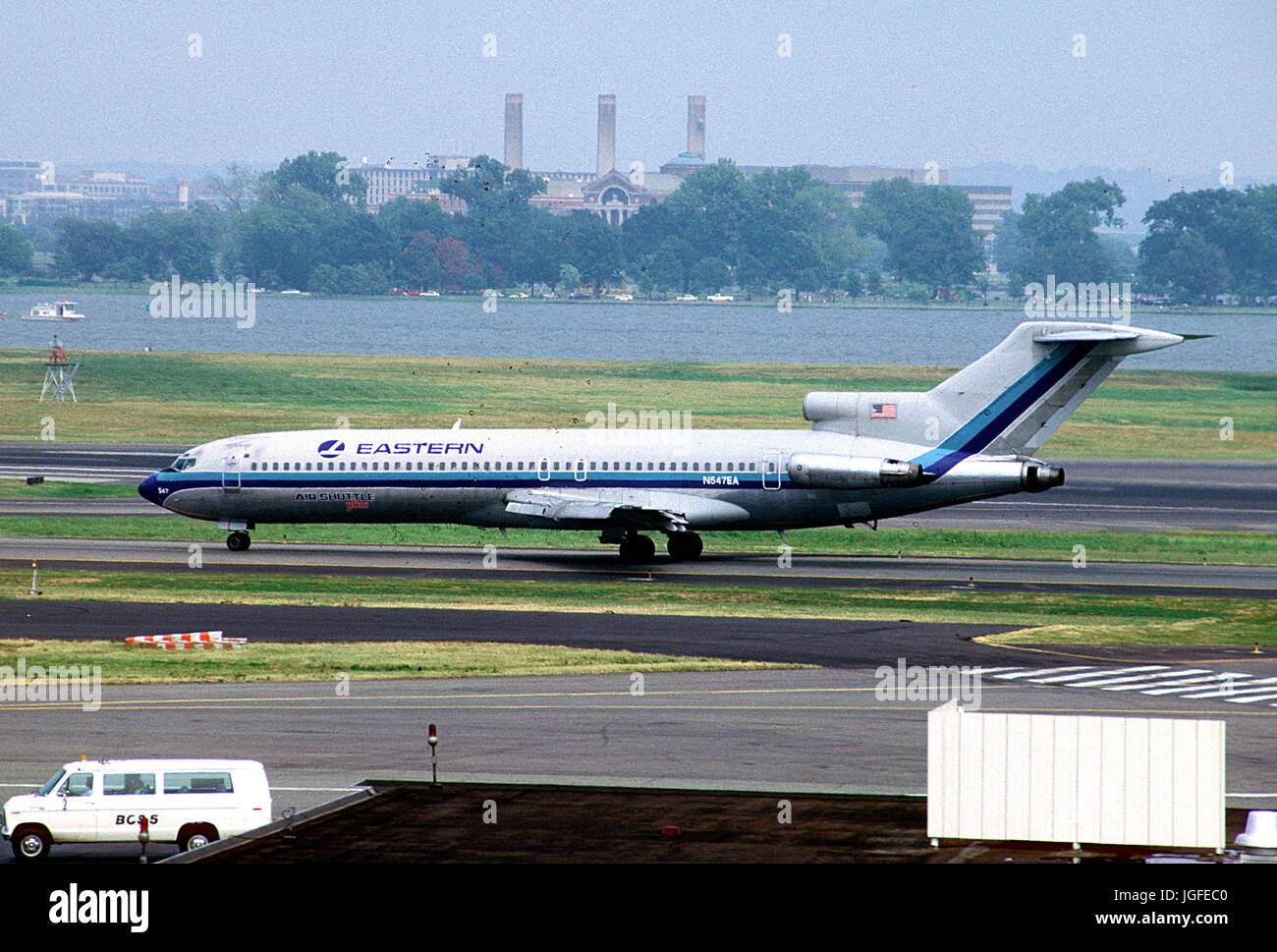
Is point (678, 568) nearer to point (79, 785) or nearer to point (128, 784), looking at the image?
point (128, 784)

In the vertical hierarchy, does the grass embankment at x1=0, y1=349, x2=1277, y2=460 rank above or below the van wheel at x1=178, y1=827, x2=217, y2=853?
above

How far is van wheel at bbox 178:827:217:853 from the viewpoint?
2531cm

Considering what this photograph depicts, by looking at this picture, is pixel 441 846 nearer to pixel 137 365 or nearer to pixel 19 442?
pixel 19 442

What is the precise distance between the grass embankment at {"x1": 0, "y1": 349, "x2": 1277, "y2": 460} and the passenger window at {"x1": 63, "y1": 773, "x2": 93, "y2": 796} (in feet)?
260

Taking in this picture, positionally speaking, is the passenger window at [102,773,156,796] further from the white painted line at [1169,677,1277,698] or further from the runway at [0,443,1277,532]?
the runway at [0,443,1277,532]

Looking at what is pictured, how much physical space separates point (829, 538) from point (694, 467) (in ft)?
36.9

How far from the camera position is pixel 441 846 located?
2389 centimetres

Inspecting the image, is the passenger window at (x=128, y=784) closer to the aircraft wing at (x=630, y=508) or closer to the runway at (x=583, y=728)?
the runway at (x=583, y=728)

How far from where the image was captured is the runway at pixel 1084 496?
72250mm

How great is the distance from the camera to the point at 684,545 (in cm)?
6250

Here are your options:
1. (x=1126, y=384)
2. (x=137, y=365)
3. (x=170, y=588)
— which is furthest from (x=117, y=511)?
(x=1126, y=384)

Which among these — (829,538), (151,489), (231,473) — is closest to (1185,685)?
(829,538)

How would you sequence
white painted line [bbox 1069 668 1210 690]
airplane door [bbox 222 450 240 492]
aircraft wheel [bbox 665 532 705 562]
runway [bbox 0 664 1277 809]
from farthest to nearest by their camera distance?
airplane door [bbox 222 450 240 492] → aircraft wheel [bbox 665 532 705 562] → white painted line [bbox 1069 668 1210 690] → runway [bbox 0 664 1277 809]

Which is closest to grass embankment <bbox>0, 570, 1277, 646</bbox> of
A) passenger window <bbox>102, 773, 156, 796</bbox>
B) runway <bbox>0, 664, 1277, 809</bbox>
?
runway <bbox>0, 664, 1277, 809</bbox>
